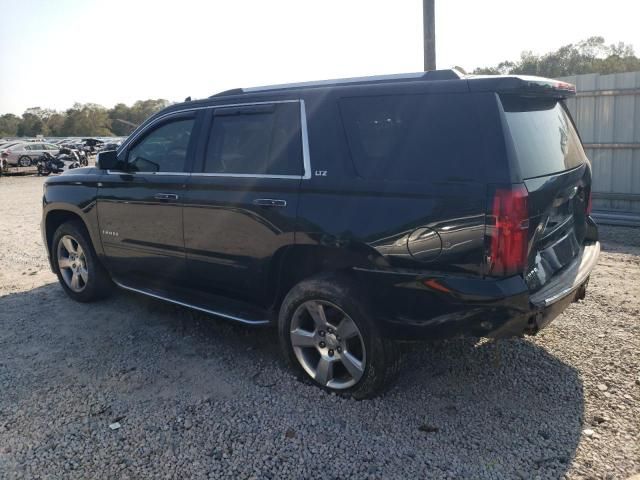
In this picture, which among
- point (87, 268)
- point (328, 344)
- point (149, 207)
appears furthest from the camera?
point (87, 268)

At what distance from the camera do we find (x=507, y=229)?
114 inches

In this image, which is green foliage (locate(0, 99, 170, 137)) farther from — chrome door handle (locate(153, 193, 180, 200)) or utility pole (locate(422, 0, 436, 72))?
chrome door handle (locate(153, 193, 180, 200))

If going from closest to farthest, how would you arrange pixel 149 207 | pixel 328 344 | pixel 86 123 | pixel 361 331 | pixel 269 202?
pixel 361 331 < pixel 328 344 < pixel 269 202 < pixel 149 207 < pixel 86 123

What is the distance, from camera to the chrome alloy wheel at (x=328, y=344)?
3514mm

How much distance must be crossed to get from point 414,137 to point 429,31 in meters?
6.83

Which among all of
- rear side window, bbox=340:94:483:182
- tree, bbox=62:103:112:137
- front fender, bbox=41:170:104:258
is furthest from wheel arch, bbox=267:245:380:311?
tree, bbox=62:103:112:137

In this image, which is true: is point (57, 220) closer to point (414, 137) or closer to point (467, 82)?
point (414, 137)

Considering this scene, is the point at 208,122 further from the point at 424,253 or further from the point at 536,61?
the point at 536,61

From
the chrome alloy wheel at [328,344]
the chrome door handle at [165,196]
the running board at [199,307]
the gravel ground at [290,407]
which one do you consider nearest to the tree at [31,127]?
the running board at [199,307]

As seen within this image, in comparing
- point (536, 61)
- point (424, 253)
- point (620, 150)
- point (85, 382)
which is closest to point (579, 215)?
point (424, 253)

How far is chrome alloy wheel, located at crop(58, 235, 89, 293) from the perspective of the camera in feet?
18.4

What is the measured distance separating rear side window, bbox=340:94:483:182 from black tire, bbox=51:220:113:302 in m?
3.21

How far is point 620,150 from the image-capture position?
364 inches

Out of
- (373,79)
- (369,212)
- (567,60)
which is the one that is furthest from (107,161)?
(567,60)
